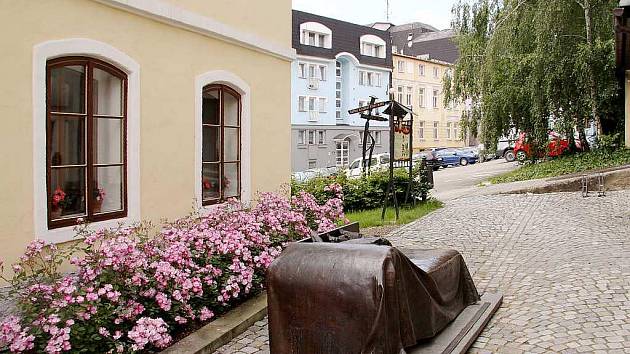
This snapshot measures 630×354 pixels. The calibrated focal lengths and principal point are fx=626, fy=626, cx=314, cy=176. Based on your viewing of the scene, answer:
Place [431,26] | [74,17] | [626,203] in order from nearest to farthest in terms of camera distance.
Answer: [74,17]
[626,203]
[431,26]

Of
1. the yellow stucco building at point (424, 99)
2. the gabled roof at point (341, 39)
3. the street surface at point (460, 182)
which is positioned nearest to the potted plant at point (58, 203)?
the street surface at point (460, 182)

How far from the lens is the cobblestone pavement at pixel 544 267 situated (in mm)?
5203

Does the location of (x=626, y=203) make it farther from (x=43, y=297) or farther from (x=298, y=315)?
(x=43, y=297)

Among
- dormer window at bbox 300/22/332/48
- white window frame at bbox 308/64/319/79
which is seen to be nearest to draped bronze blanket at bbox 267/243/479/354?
dormer window at bbox 300/22/332/48

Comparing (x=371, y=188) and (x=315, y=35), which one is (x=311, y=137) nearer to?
(x=315, y=35)

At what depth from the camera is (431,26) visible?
79.2m

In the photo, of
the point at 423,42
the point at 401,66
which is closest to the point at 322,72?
the point at 401,66

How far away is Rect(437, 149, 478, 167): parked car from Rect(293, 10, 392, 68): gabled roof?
39.4ft

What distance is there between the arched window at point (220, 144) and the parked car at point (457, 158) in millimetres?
35493

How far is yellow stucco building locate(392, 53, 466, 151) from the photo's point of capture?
5734 centimetres

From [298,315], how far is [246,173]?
495 centimetres

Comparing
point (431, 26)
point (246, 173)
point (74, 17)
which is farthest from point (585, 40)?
point (431, 26)

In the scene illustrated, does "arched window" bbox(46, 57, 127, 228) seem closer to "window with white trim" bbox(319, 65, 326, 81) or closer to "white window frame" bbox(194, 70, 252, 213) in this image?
"white window frame" bbox(194, 70, 252, 213)

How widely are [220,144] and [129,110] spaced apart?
76.2 inches
